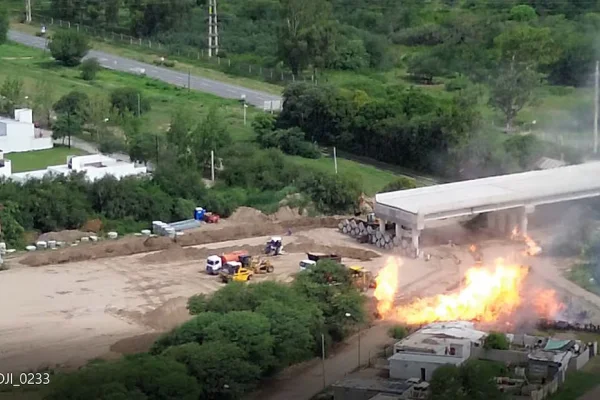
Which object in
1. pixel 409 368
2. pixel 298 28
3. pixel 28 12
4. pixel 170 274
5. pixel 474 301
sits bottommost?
pixel 170 274

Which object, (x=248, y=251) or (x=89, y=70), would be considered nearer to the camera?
(x=248, y=251)

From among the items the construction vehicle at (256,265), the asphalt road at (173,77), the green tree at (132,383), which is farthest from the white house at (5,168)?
the green tree at (132,383)

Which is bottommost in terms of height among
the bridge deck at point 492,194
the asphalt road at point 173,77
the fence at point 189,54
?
the asphalt road at point 173,77

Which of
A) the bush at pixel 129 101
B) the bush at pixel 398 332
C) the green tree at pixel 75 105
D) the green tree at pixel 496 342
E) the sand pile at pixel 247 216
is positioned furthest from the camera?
the bush at pixel 129 101

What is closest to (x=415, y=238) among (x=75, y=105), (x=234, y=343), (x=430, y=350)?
(x=430, y=350)

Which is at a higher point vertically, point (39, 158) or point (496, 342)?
point (496, 342)

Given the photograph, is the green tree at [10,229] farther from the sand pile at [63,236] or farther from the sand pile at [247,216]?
the sand pile at [247,216]

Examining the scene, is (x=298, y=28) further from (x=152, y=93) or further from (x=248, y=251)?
(x=248, y=251)
